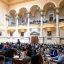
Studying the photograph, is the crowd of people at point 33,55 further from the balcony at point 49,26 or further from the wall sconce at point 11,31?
the wall sconce at point 11,31

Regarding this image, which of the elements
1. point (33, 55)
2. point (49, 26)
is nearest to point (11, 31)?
point (49, 26)

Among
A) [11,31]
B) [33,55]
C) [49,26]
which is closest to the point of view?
[33,55]

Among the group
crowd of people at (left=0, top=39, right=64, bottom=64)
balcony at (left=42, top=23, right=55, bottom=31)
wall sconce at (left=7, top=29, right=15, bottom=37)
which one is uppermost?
balcony at (left=42, top=23, right=55, bottom=31)

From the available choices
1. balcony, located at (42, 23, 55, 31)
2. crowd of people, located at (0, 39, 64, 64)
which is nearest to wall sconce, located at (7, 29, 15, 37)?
balcony, located at (42, 23, 55, 31)

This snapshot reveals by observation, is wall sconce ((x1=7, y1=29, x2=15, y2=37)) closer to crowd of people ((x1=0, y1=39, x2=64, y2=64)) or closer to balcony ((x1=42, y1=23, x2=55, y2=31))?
balcony ((x1=42, y1=23, x2=55, y2=31))

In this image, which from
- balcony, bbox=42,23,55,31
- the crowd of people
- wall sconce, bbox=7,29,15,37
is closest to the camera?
the crowd of people

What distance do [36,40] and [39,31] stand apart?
1766 mm

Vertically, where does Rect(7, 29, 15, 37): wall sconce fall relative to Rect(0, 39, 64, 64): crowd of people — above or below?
above

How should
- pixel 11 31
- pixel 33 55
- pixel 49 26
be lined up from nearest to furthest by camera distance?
pixel 33 55, pixel 49 26, pixel 11 31

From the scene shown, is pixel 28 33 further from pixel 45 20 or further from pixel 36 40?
pixel 45 20

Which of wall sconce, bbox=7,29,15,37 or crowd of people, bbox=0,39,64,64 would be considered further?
wall sconce, bbox=7,29,15,37

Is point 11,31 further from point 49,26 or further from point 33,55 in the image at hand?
point 33,55

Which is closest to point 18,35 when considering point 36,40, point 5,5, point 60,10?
point 36,40

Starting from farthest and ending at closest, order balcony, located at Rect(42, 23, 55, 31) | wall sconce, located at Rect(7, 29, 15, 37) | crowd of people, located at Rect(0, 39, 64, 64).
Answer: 1. wall sconce, located at Rect(7, 29, 15, 37)
2. balcony, located at Rect(42, 23, 55, 31)
3. crowd of people, located at Rect(0, 39, 64, 64)
